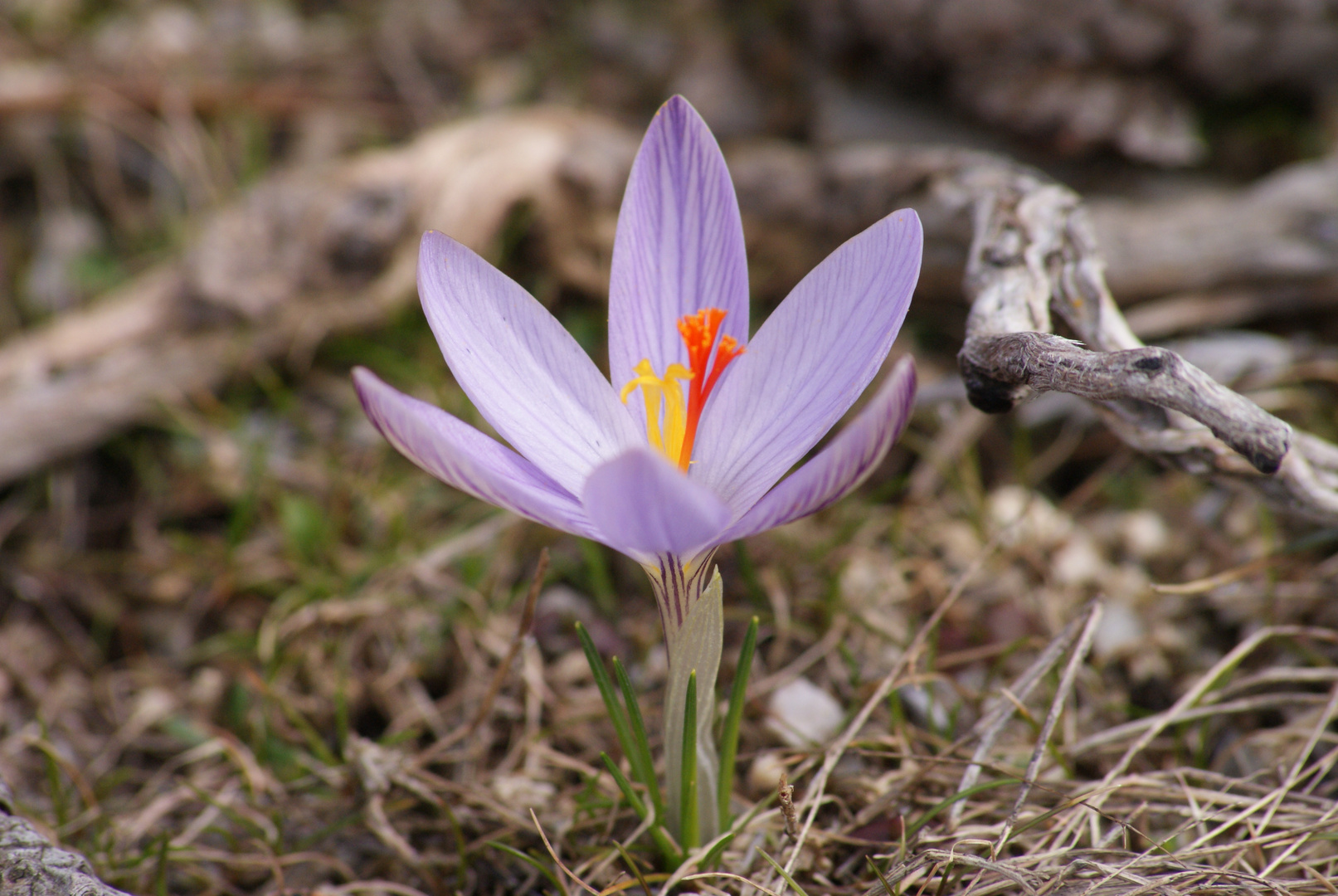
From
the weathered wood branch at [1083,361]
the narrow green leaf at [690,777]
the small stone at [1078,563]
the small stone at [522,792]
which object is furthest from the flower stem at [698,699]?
the small stone at [1078,563]

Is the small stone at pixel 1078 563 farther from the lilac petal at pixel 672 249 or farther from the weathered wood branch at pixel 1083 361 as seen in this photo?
the lilac petal at pixel 672 249

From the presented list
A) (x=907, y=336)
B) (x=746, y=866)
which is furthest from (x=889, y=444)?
(x=907, y=336)

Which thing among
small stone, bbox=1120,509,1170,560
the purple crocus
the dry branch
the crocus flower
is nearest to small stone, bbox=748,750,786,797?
the crocus flower

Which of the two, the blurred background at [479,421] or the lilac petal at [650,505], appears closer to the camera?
the lilac petal at [650,505]

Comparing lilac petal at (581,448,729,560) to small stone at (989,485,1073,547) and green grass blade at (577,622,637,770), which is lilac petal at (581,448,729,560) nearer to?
green grass blade at (577,622,637,770)

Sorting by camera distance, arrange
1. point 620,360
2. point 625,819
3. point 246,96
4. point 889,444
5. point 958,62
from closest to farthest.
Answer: point 889,444
point 620,360
point 625,819
point 958,62
point 246,96

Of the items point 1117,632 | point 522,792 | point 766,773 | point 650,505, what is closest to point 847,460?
point 650,505

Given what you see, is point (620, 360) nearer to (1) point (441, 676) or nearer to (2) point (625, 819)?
(2) point (625, 819)
